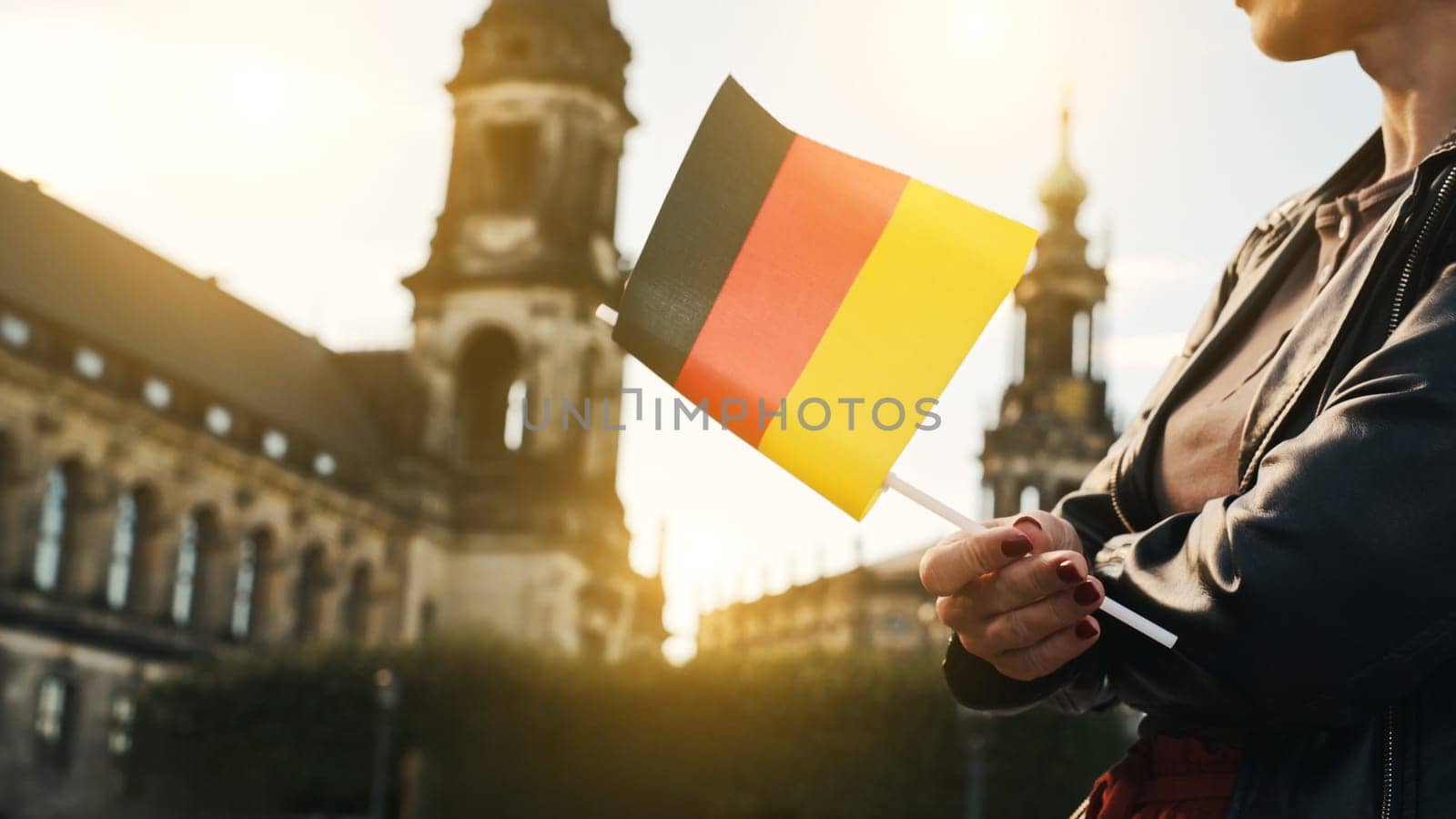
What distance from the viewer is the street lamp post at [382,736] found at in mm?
35750

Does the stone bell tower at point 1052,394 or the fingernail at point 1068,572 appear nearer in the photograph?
the fingernail at point 1068,572

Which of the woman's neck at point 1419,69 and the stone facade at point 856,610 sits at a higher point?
the stone facade at point 856,610

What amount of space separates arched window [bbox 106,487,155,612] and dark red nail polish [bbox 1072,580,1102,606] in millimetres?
39185

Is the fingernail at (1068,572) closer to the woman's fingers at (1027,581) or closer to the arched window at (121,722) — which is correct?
the woman's fingers at (1027,581)

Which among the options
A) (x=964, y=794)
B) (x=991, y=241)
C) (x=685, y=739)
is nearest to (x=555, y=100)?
(x=685, y=739)

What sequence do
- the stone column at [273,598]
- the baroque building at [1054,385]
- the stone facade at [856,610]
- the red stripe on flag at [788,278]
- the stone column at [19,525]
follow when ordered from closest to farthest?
the red stripe on flag at [788,278] < the stone column at [19,525] < the stone column at [273,598] < the baroque building at [1054,385] < the stone facade at [856,610]

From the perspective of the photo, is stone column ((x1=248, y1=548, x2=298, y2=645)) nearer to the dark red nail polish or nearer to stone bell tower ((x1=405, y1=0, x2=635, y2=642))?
stone bell tower ((x1=405, y1=0, x2=635, y2=642))

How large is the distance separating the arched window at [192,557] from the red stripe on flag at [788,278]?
4101 cm

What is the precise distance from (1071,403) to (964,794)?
30.1 metres

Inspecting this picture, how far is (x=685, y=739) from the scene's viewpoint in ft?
120

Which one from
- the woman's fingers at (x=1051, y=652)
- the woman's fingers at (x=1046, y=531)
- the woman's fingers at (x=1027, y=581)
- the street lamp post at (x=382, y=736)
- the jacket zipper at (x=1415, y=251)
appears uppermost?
the street lamp post at (x=382, y=736)

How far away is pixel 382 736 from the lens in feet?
120

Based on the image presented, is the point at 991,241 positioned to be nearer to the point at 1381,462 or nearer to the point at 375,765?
the point at 1381,462

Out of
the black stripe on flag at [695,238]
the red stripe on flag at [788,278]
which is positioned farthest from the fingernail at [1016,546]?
the black stripe on flag at [695,238]
